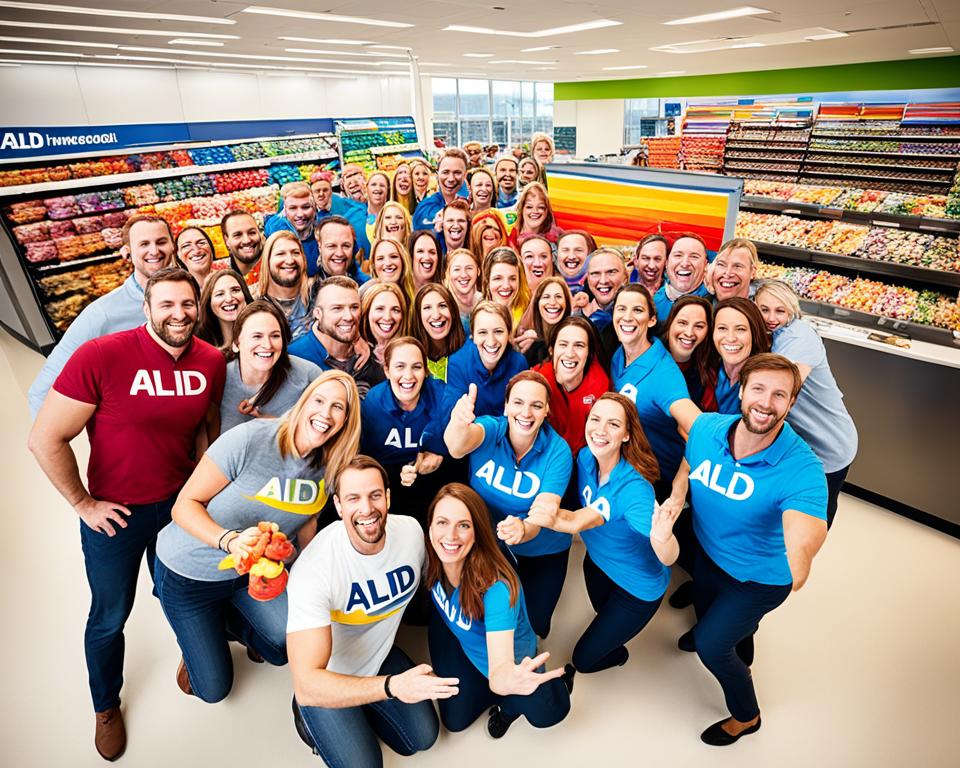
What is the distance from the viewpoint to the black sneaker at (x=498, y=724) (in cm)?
233

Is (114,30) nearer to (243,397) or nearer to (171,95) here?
(243,397)

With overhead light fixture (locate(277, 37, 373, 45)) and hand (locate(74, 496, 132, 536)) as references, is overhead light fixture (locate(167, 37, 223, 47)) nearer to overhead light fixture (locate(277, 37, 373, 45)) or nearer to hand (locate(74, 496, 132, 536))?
overhead light fixture (locate(277, 37, 373, 45))

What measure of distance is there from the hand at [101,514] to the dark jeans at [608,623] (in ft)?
6.50

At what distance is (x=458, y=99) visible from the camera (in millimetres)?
19781

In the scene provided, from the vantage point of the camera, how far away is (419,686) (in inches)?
68.4

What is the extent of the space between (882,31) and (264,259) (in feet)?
26.1

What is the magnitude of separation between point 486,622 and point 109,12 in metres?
7.16

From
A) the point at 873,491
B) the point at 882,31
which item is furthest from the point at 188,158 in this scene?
the point at 882,31

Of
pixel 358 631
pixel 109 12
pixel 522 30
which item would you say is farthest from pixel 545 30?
pixel 358 631

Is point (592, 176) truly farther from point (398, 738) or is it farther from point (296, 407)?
point (398, 738)

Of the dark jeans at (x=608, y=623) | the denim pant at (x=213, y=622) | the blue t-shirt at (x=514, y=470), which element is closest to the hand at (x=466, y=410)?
the blue t-shirt at (x=514, y=470)

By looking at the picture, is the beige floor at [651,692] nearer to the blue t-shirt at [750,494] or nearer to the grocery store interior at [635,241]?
the grocery store interior at [635,241]

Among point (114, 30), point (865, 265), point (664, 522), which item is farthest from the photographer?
point (114, 30)

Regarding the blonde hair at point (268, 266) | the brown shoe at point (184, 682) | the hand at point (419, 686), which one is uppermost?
the blonde hair at point (268, 266)
